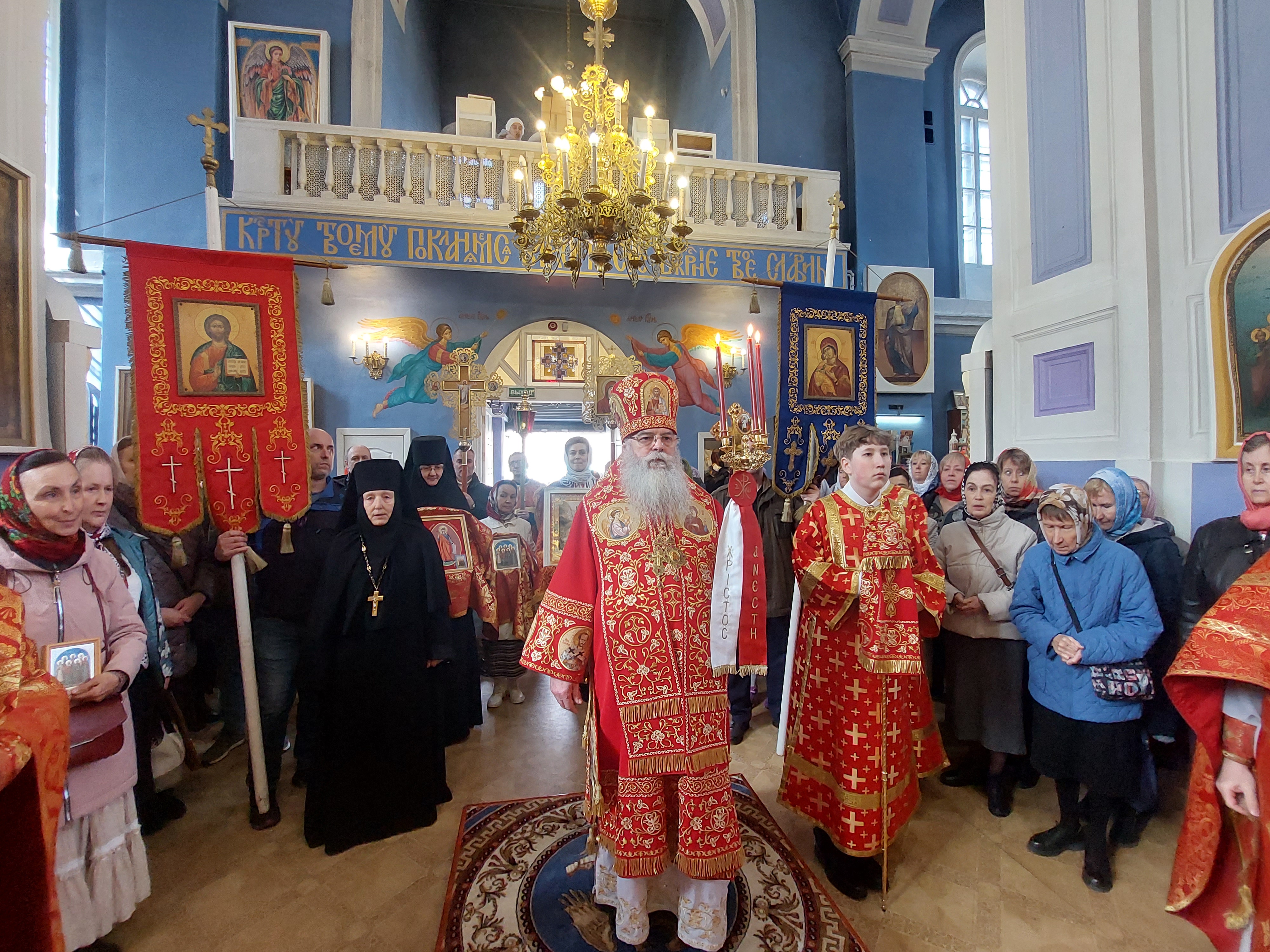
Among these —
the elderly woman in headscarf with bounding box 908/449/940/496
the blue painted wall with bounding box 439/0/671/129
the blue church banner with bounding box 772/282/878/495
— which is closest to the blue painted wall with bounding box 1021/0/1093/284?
the blue church banner with bounding box 772/282/878/495

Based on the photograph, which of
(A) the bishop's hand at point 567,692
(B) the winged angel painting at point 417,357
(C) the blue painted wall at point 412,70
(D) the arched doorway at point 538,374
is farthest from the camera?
(C) the blue painted wall at point 412,70

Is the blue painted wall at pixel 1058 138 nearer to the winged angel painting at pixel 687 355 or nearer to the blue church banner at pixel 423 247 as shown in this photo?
the blue church banner at pixel 423 247

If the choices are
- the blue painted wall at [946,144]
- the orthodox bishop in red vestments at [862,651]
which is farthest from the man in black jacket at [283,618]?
the blue painted wall at [946,144]

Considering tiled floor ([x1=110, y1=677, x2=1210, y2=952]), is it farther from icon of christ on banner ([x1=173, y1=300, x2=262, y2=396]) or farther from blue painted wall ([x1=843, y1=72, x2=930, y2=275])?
blue painted wall ([x1=843, y1=72, x2=930, y2=275])

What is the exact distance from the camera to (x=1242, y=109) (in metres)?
3.20

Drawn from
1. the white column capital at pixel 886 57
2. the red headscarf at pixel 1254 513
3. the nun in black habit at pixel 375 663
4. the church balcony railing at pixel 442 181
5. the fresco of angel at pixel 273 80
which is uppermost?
the white column capital at pixel 886 57

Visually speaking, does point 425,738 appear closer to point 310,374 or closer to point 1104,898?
point 1104,898

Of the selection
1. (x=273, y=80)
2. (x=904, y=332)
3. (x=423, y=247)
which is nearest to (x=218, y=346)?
(x=423, y=247)

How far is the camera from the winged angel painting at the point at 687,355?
842 centimetres

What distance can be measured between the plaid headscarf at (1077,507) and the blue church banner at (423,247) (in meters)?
4.34

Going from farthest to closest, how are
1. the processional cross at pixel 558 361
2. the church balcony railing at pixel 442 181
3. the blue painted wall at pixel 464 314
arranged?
the processional cross at pixel 558 361 → the blue painted wall at pixel 464 314 → the church balcony railing at pixel 442 181

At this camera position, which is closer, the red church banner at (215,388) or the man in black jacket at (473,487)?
the red church banner at (215,388)

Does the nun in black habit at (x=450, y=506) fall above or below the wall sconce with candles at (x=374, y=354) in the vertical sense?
below

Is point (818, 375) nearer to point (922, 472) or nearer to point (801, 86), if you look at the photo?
point (922, 472)
